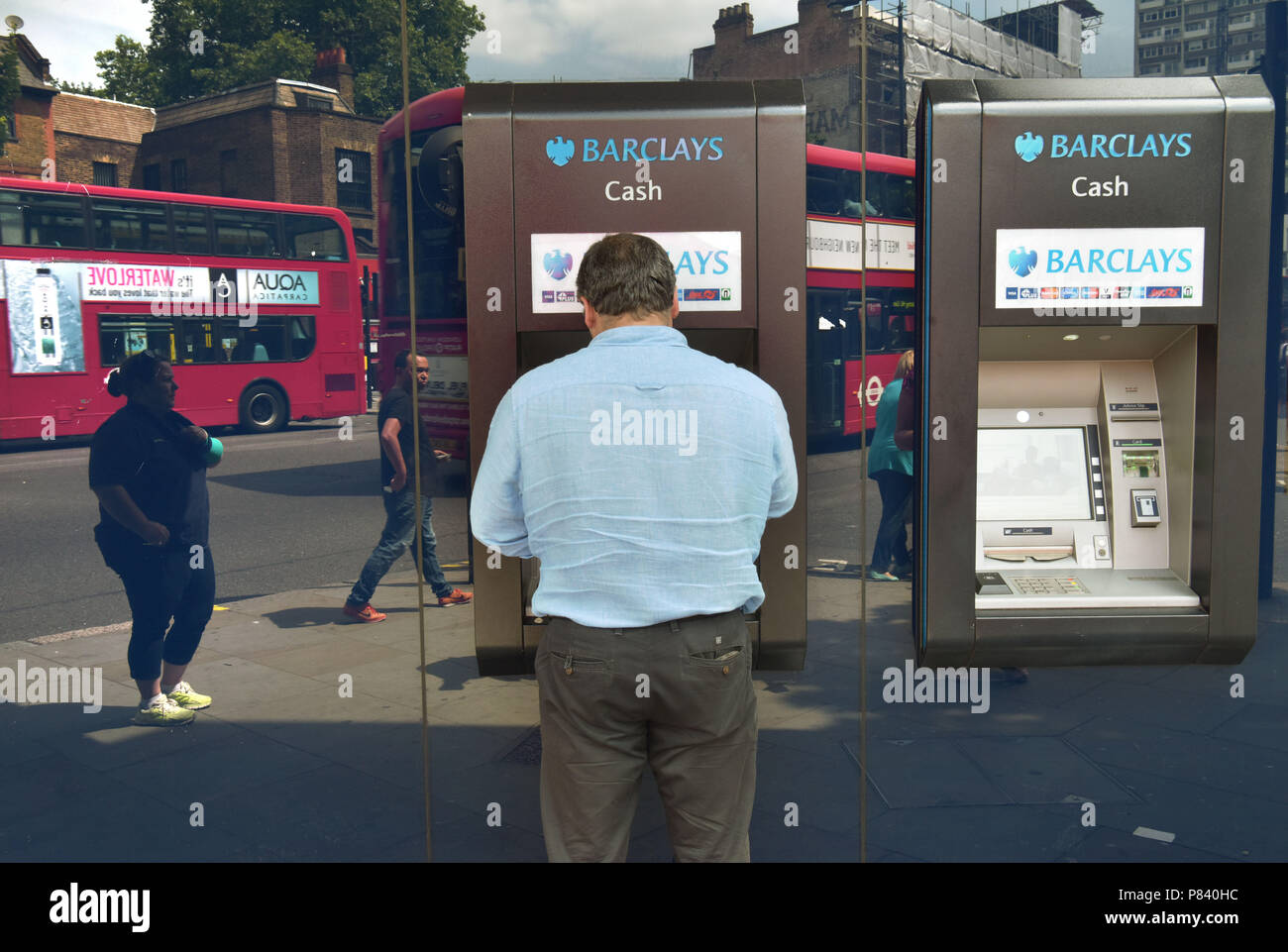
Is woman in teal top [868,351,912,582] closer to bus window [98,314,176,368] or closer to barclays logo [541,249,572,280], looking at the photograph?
barclays logo [541,249,572,280]

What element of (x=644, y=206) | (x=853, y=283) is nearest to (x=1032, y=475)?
(x=853, y=283)

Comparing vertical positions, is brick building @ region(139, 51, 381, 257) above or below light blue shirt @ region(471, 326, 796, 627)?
above

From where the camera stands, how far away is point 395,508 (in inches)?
132

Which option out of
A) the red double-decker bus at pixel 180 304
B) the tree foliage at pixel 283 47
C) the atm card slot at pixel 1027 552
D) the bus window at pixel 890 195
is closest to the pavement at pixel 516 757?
the atm card slot at pixel 1027 552

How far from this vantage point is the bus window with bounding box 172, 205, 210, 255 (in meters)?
3.12

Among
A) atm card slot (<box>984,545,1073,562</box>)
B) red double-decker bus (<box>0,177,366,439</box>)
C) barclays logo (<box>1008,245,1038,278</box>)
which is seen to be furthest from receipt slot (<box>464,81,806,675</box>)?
atm card slot (<box>984,545,1073,562</box>)

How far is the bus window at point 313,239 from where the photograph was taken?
3.14 meters

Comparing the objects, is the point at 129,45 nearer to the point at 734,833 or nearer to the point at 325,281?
the point at 325,281

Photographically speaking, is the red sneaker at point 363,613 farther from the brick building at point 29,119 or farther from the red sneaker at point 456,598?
the brick building at point 29,119

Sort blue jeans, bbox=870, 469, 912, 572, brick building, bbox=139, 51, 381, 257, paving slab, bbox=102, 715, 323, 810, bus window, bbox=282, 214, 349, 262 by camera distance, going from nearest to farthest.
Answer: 1. brick building, bbox=139, 51, 381, 257
2. bus window, bbox=282, 214, 349, 262
3. paving slab, bbox=102, 715, 323, 810
4. blue jeans, bbox=870, 469, 912, 572

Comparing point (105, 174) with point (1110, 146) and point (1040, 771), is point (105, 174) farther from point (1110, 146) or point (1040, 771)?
point (1040, 771)

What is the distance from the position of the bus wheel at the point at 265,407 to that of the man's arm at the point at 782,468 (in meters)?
1.61

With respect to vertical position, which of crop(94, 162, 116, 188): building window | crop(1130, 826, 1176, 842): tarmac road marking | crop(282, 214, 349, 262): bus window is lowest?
crop(1130, 826, 1176, 842): tarmac road marking

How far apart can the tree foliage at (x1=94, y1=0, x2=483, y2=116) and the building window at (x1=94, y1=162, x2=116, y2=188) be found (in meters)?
0.23
